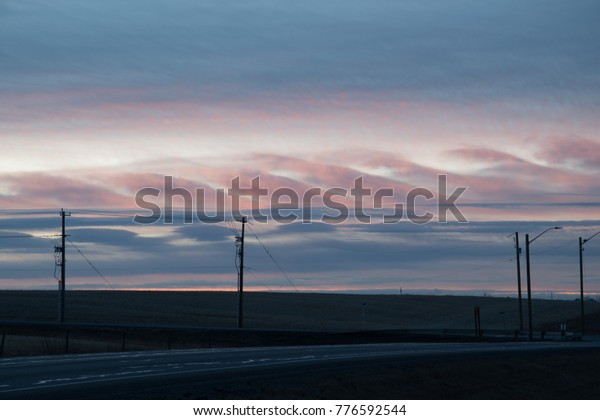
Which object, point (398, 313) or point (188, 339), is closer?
point (188, 339)

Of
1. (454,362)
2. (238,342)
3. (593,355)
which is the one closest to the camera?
(454,362)

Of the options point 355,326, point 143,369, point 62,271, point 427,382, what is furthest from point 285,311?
point 143,369

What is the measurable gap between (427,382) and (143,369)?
9.57 meters

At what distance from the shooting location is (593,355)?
4722 centimetres

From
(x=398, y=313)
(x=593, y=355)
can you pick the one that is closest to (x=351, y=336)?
(x=593, y=355)

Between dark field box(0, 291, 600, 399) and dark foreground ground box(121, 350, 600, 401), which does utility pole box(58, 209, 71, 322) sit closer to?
dark field box(0, 291, 600, 399)

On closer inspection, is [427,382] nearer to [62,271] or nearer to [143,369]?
[143,369]

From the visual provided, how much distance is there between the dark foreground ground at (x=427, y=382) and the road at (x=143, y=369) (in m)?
0.79

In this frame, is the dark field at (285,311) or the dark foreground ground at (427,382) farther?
the dark field at (285,311)

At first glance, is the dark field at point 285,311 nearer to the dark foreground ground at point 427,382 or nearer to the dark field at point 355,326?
the dark field at point 355,326

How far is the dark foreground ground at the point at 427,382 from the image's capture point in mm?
25031

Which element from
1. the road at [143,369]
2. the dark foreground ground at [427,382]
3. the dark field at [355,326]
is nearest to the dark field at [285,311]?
the dark field at [355,326]

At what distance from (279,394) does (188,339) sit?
129 feet

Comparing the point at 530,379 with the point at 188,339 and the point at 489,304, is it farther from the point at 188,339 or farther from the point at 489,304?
the point at 489,304
